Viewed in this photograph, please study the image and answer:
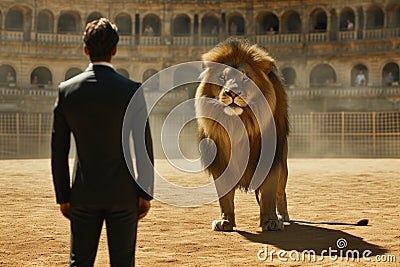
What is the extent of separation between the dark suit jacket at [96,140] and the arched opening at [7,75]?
38.3 meters

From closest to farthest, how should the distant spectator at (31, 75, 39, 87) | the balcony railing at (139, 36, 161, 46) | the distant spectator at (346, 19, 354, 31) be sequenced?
the distant spectator at (31, 75, 39, 87), the distant spectator at (346, 19, 354, 31), the balcony railing at (139, 36, 161, 46)

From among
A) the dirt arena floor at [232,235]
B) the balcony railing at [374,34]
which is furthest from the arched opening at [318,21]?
the dirt arena floor at [232,235]

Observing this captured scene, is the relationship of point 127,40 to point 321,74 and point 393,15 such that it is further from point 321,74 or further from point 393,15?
point 393,15

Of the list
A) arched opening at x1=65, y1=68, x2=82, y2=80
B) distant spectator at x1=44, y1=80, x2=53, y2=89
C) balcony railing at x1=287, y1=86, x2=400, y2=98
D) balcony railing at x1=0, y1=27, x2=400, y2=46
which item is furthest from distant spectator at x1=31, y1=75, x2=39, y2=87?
balcony railing at x1=287, y1=86, x2=400, y2=98

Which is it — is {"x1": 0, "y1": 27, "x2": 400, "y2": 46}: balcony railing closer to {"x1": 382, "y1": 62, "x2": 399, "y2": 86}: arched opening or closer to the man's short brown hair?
{"x1": 382, "y1": 62, "x2": 399, "y2": 86}: arched opening

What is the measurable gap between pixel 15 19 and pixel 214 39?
14.7 m

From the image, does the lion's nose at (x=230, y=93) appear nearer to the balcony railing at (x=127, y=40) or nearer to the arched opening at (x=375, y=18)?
the balcony railing at (x=127, y=40)

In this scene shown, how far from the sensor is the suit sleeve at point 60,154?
3.44 m

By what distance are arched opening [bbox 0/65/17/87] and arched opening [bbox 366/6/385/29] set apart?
83.2ft

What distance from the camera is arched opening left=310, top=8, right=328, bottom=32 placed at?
41.8 metres

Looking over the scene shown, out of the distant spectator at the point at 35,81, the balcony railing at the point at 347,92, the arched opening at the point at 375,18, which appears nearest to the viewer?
the balcony railing at the point at 347,92

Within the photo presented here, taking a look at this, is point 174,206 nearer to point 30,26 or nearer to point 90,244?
point 90,244

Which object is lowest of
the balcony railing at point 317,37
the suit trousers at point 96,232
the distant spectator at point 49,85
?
the distant spectator at point 49,85

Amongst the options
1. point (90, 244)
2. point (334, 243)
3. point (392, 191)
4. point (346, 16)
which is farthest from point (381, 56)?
point (90, 244)
